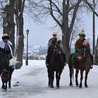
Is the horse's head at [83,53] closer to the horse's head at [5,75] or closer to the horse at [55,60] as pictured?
the horse at [55,60]

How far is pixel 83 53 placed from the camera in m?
16.4

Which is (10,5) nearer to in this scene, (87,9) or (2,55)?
(2,55)

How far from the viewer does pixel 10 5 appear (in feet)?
95.1

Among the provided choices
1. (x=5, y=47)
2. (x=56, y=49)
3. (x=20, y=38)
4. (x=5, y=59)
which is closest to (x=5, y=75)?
(x=5, y=59)

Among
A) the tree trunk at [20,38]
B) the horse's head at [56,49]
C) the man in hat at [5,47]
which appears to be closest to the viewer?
the man in hat at [5,47]

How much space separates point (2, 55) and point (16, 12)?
19.8 m

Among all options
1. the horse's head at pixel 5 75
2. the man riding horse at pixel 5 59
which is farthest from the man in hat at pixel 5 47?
the horse's head at pixel 5 75

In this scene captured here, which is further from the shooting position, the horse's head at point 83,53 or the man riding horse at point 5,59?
the horse's head at point 83,53

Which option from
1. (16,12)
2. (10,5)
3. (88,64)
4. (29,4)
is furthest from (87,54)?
(29,4)

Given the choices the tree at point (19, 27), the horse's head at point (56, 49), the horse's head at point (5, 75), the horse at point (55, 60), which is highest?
the tree at point (19, 27)

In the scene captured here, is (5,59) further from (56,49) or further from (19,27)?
(19,27)

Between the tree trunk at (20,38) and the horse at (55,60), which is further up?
the tree trunk at (20,38)

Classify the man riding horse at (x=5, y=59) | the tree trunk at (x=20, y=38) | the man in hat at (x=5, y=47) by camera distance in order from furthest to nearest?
the tree trunk at (x=20, y=38), the man in hat at (x=5, y=47), the man riding horse at (x=5, y=59)

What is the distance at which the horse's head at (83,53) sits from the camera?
1639cm
